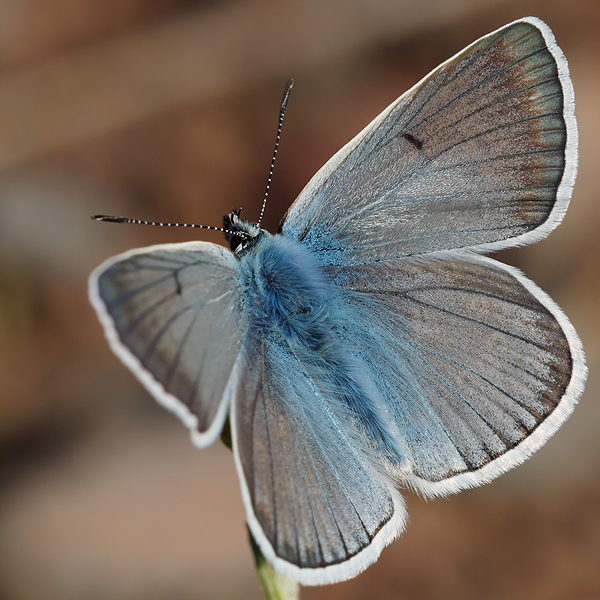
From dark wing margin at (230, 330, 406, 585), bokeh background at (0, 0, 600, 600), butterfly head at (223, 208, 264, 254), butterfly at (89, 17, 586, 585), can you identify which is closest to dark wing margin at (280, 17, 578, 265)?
butterfly at (89, 17, 586, 585)

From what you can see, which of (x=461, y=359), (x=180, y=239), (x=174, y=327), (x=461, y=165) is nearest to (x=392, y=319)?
(x=461, y=359)

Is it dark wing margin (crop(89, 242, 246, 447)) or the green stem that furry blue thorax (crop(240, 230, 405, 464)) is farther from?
the green stem

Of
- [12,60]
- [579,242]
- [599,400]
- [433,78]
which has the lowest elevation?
[599,400]

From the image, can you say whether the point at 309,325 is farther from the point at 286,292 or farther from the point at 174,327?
the point at 174,327

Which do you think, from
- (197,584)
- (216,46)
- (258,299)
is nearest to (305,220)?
(258,299)

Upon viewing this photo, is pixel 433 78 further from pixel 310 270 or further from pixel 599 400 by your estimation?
pixel 599 400

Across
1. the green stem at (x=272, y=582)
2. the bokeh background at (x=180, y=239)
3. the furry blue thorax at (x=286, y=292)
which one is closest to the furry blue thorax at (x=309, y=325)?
the furry blue thorax at (x=286, y=292)

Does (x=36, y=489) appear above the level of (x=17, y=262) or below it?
below
